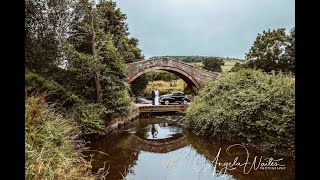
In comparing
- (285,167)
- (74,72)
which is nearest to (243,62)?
(74,72)

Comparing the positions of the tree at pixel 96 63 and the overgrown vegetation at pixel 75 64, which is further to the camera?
the tree at pixel 96 63

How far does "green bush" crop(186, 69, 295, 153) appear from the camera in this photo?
6.88 m

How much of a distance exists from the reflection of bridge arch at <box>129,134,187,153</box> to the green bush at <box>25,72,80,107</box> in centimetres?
224

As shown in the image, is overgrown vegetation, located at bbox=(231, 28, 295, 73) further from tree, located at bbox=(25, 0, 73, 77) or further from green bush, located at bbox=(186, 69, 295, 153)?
tree, located at bbox=(25, 0, 73, 77)

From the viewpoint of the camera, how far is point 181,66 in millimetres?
17828

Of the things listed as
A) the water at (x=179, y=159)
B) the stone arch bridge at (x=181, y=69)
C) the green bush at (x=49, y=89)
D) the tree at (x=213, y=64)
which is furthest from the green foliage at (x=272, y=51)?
the green bush at (x=49, y=89)

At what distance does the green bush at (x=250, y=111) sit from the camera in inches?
271

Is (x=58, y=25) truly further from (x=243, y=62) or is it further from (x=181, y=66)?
(x=243, y=62)

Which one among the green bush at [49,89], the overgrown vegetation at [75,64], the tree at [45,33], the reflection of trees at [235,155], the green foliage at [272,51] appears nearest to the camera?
the reflection of trees at [235,155]

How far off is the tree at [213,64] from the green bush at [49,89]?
13.2m
